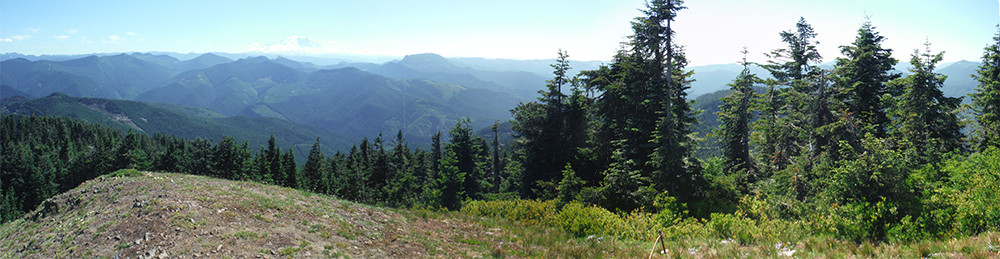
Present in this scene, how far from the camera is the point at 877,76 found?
24281 millimetres

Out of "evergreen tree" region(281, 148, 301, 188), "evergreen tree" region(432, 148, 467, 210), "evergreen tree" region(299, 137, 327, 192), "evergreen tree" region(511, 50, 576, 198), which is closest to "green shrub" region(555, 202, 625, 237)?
"evergreen tree" region(511, 50, 576, 198)

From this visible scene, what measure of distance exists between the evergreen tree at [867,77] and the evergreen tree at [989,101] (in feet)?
13.2

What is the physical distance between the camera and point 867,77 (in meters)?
24.0

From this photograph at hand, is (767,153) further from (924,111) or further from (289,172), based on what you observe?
(289,172)

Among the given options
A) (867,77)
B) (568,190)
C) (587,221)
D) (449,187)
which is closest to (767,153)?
(867,77)

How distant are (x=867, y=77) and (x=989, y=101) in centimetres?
595

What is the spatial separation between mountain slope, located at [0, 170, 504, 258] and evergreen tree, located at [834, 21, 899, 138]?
23.1 metres

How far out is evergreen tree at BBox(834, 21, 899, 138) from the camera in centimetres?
2378

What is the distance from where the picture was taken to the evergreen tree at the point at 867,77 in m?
23.8

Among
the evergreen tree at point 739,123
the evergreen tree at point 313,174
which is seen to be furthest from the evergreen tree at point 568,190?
the evergreen tree at point 313,174

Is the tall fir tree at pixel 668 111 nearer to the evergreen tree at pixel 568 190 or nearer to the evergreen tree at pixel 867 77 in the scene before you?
the evergreen tree at pixel 568 190

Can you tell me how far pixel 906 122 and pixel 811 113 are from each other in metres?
5.52

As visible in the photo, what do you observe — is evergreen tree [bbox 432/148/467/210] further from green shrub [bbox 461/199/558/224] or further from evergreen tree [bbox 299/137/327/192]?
evergreen tree [bbox 299/137/327/192]

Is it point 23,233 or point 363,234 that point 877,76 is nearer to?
point 363,234
